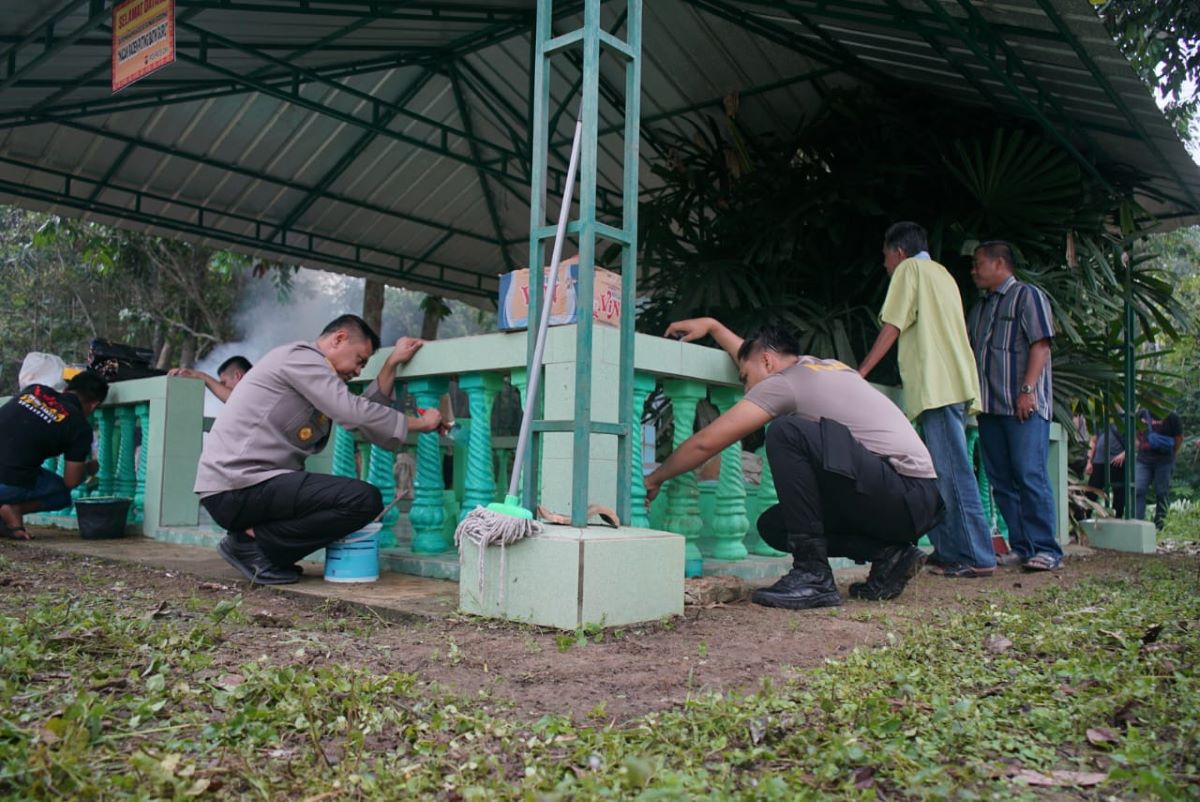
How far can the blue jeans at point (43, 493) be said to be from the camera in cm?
518

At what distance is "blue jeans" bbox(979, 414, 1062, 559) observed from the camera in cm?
457

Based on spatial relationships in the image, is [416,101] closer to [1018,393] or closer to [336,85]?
[336,85]

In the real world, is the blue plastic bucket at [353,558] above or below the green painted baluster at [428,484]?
below

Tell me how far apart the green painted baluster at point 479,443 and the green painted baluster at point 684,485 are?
0.72 m

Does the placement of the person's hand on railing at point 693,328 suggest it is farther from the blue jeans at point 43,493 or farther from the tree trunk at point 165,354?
the tree trunk at point 165,354

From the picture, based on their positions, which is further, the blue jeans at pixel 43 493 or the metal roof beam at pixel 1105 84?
the blue jeans at pixel 43 493

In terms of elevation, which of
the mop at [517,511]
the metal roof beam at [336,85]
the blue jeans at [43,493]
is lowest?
the blue jeans at [43,493]

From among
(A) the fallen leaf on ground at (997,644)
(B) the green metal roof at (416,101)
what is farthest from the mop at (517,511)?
(B) the green metal roof at (416,101)

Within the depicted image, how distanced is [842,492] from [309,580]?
2.11m

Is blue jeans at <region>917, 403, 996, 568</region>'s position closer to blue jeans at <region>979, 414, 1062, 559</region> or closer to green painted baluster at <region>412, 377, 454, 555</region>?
blue jeans at <region>979, 414, 1062, 559</region>

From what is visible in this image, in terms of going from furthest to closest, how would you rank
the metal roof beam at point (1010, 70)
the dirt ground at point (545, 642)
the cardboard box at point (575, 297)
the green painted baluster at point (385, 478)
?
the metal roof beam at point (1010, 70)
the green painted baluster at point (385, 478)
the cardboard box at point (575, 297)
the dirt ground at point (545, 642)

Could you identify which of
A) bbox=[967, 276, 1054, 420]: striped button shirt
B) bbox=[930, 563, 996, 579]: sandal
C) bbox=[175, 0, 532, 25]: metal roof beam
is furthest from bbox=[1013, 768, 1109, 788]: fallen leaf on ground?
bbox=[175, 0, 532, 25]: metal roof beam

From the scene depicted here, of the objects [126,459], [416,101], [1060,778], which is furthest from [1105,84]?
[126,459]

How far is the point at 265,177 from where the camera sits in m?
8.48
